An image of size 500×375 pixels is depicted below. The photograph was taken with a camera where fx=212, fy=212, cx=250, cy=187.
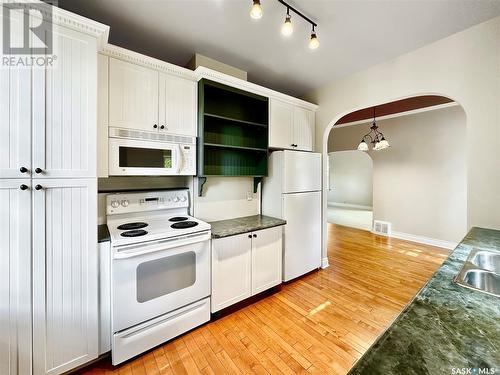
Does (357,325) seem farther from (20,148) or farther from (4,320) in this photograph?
(20,148)

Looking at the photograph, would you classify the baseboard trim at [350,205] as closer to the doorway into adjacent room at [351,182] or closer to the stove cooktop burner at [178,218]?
the doorway into adjacent room at [351,182]

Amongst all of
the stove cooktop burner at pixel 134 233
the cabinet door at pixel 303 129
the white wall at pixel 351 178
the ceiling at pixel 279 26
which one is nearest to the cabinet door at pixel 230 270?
the stove cooktop burner at pixel 134 233

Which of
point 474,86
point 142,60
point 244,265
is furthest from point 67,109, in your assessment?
point 474,86

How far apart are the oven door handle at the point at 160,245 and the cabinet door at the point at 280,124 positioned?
Answer: 1.50 m

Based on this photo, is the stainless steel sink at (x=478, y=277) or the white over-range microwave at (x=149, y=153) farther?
the white over-range microwave at (x=149, y=153)

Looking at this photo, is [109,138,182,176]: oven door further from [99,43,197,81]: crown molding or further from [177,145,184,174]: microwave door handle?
[99,43,197,81]: crown molding

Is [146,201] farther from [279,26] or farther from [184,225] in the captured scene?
[279,26]

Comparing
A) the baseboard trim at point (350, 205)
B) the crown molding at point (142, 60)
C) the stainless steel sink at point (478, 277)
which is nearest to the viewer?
the stainless steel sink at point (478, 277)

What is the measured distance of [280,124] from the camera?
284 cm

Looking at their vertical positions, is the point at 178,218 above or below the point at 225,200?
below

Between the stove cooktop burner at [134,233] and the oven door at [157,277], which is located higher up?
the stove cooktop burner at [134,233]

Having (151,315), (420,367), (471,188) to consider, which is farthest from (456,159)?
(151,315)

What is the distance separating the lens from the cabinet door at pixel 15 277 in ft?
4.18

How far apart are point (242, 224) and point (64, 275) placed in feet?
5.11
